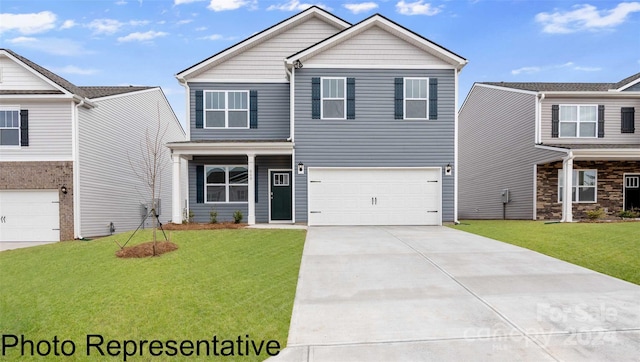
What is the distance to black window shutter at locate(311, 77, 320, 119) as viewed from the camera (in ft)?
41.8

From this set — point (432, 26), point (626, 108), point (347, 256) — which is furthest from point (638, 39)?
point (347, 256)

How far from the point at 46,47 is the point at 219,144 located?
1076cm

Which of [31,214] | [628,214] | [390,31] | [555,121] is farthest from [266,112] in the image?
[628,214]

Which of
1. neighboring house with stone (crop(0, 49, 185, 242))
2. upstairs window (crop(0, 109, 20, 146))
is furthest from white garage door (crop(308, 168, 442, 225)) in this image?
upstairs window (crop(0, 109, 20, 146))

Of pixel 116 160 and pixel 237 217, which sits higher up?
pixel 116 160

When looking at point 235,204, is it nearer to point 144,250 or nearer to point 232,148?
point 232,148

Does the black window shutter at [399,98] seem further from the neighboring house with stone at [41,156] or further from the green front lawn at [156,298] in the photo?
the neighboring house with stone at [41,156]

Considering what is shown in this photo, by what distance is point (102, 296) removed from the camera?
207 inches

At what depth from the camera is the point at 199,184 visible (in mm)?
13688

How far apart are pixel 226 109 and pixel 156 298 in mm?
10018

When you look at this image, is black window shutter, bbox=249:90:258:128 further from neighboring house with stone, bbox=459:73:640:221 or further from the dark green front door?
neighboring house with stone, bbox=459:73:640:221

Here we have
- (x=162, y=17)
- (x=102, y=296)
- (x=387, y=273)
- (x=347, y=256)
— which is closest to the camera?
(x=102, y=296)

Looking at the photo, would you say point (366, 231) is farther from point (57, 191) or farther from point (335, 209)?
point (57, 191)

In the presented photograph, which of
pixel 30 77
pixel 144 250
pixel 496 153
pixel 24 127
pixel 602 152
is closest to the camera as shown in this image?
pixel 144 250
